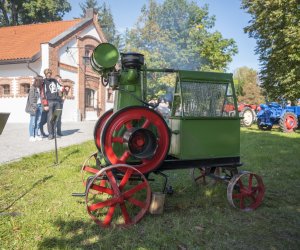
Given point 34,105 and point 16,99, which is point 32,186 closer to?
point 34,105

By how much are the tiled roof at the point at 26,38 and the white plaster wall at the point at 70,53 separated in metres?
1.21

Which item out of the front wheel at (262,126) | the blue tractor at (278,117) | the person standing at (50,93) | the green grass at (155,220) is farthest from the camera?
the front wheel at (262,126)

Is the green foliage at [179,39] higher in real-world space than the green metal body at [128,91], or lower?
higher

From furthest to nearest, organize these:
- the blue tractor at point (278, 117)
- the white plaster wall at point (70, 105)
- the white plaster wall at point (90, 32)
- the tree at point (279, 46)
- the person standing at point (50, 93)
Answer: the white plaster wall at point (90, 32) < the white plaster wall at point (70, 105) < the blue tractor at point (278, 117) < the tree at point (279, 46) < the person standing at point (50, 93)

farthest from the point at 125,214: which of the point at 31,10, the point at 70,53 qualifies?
the point at 31,10

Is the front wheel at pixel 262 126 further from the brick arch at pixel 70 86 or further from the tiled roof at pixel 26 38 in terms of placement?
the tiled roof at pixel 26 38

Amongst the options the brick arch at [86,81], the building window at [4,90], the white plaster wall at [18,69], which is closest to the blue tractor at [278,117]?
the brick arch at [86,81]

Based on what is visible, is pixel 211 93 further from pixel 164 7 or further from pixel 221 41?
pixel 164 7

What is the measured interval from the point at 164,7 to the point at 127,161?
25.0 metres

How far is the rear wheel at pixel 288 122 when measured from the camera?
15617 mm

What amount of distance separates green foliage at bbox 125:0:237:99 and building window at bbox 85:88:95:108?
192 inches

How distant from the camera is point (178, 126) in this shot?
3.83 m

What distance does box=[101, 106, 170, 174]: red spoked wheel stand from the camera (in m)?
3.53

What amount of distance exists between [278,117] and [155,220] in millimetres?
15099
